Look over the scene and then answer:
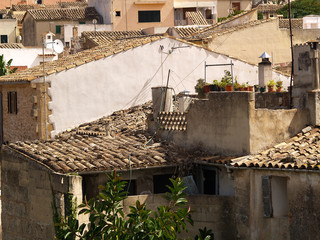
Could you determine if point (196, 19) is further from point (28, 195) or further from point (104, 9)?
point (28, 195)

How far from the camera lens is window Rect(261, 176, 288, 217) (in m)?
19.0

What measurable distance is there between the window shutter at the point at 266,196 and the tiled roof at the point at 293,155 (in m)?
0.32

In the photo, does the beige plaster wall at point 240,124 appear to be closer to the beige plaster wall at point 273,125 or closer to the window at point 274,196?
the beige plaster wall at point 273,125

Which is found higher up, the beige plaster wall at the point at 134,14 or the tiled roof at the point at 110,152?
the beige plaster wall at the point at 134,14

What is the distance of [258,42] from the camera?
1380 inches

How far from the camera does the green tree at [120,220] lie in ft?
61.2

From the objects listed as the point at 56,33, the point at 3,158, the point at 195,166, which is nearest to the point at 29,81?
the point at 3,158

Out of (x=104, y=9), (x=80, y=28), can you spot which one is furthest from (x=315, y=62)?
(x=104, y=9)

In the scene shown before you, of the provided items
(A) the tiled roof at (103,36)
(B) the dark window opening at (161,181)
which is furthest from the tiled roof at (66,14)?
(B) the dark window opening at (161,181)

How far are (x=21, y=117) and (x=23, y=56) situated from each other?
2280cm

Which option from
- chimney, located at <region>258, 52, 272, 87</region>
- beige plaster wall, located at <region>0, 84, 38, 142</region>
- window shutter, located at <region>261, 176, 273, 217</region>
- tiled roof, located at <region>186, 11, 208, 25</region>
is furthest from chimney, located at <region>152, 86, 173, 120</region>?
tiled roof, located at <region>186, 11, 208, 25</region>

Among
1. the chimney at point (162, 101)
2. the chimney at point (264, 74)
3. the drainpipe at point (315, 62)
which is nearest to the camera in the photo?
the drainpipe at point (315, 62)

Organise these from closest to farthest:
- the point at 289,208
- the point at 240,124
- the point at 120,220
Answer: the point at 289,208 < the point at 120,220 < the point at 240,124

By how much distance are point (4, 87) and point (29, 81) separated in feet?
8.97
